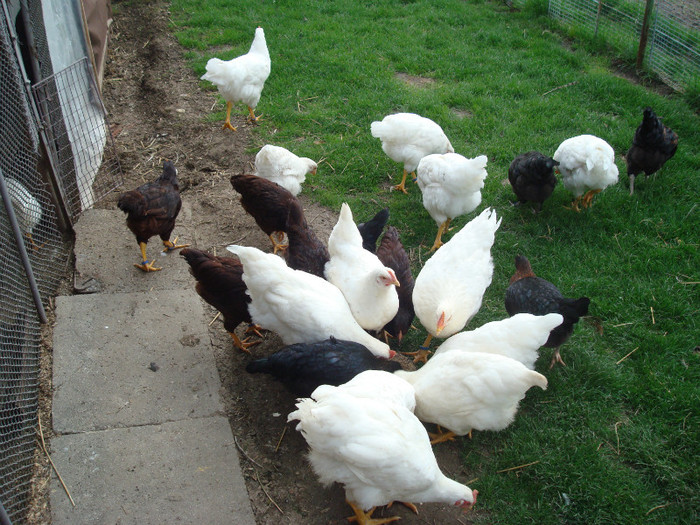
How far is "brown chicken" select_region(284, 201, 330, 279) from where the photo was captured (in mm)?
4344

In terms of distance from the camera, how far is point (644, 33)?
24.8 feet

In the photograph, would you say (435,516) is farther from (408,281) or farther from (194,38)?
(194,38)

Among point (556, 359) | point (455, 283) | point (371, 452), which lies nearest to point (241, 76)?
point (455, 283)

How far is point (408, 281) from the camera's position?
173 inches

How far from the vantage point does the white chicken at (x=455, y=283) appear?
3.86 meters

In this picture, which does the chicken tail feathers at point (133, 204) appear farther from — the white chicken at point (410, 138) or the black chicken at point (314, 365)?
the white chicken at point (410, 138)

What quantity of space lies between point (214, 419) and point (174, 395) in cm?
34

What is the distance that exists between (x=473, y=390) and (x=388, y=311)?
35.6 inches

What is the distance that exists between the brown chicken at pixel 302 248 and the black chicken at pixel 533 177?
2.12 metres

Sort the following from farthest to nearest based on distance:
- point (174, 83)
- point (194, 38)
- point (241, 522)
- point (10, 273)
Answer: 1. point (194, 38)
2. point (174, 83)
3. point (10, 273)
4. point (241, 522)

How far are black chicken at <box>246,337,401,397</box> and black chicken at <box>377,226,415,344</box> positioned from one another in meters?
0.77

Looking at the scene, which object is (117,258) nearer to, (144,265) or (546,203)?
(144,265)

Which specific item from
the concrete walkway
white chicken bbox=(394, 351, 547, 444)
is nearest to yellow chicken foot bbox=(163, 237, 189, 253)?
the concrete walkway

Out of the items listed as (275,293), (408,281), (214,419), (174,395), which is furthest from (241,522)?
(408,281)
